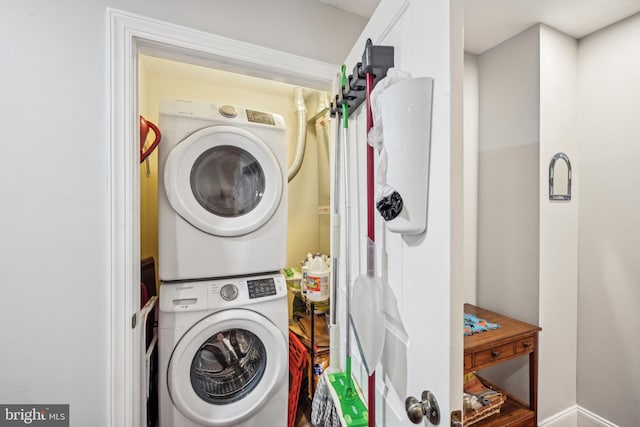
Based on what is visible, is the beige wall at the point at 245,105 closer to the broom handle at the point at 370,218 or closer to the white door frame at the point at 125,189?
the white door frame at the point at 125,189

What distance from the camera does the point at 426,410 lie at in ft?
1.86

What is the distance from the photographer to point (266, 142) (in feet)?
5.16

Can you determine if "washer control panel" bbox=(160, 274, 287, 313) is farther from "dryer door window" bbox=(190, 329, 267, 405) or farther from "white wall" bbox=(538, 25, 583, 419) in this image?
"white wall" bbox=(538, 25, 583, 419)

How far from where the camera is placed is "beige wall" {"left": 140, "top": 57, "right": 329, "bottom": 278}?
6.48 feet

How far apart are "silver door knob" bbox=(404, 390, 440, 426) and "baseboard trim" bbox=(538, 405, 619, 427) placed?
5.30 feet

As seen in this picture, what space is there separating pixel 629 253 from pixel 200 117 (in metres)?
2.40

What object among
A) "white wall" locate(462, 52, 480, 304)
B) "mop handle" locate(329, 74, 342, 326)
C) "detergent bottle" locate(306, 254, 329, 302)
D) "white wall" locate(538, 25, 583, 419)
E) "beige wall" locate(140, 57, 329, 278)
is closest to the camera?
"mop handle" locate(329, 74, 342, 326)

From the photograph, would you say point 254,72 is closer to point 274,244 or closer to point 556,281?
point 274,244

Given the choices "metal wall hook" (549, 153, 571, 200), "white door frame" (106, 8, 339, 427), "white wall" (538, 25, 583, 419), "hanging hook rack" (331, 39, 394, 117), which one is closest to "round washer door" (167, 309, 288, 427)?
"white door frame" (106, 8, 339, 427)

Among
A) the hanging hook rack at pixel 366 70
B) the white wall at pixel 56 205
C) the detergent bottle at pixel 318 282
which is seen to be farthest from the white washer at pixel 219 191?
the hanging hook rack at pixel 366 70

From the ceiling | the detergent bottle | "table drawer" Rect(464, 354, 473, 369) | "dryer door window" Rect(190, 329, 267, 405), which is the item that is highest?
the ceiling

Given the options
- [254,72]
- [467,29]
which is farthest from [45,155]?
[467,29]

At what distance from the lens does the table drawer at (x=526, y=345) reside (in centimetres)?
141

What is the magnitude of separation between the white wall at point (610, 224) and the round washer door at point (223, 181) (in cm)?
186
